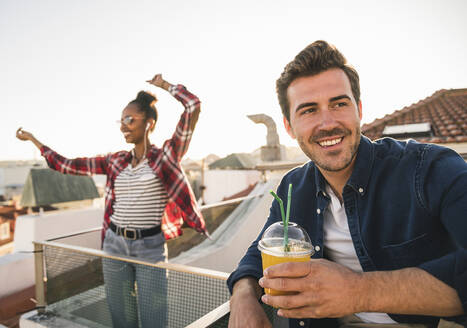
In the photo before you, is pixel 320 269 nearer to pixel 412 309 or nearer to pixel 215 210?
pixel 412 309

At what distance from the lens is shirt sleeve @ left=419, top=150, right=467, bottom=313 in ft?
3.10

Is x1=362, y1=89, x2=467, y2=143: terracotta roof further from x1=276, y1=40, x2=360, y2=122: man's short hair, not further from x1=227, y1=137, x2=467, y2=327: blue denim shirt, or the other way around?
x1=227, y1=137, x2=467, y2=327: blue denim shirt

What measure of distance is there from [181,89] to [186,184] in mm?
915

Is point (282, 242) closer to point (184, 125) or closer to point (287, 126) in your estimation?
point (287, 126)

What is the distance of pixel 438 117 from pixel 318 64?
8790mm

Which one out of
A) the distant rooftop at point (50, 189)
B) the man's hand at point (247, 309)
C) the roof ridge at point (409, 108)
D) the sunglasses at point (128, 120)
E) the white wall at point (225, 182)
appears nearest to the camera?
the man's hand at point (247, 309)

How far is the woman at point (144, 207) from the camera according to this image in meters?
2.45

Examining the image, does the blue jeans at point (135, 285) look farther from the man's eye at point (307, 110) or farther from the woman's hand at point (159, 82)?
the man's eye at point (307, 110)

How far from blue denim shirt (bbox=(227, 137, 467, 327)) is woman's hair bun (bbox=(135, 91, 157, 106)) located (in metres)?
1.96

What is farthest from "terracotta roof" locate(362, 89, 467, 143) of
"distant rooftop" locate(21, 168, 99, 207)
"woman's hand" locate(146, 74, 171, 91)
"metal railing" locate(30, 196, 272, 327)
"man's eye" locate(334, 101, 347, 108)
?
"distant rooftop" locate(21, 168, 99, 207)

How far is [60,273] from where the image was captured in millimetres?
3193

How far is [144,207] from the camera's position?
2.52 metres

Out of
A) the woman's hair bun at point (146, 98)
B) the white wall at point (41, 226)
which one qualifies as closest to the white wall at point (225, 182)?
the white wall at point (41, 226)

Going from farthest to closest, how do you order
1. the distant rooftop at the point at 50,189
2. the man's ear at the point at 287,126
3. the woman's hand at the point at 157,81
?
the distant rooftop at the point at 50,189, the woman's hand at the point at 157,81, the man's ear at the point at 287,126
